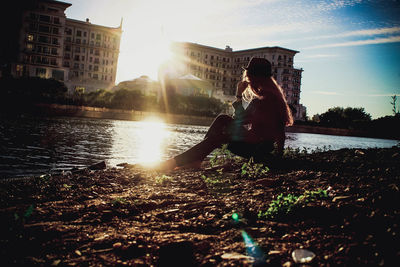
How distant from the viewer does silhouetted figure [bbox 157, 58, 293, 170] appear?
3129 mm

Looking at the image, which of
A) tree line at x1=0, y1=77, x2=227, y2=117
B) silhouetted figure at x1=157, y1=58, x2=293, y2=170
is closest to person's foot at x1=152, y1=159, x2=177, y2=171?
silhouetted figure at x1=157, y1=58, x2=293, y2=170

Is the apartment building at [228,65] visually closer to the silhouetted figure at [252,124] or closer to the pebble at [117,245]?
the silhouetted figure at [252,124]

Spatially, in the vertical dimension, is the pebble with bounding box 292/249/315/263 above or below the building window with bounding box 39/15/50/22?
below

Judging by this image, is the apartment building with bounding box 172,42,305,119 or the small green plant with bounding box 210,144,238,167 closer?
the small green plant with bounding box 210,144,238,167

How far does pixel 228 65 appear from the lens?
95.2 metres

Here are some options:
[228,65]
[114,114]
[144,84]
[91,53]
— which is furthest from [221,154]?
[228,65]

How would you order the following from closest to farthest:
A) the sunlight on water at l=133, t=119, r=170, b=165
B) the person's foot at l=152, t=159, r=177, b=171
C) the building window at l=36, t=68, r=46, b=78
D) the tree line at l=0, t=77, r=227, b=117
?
the person's foot at l=152, t=159, r=177, b=171
the sunlight on water at l=133, t=119, r=170, b=165
the tree line at l=0, t=77, r=227, b=117
the building window at l=36, t=68, r=46, b=78

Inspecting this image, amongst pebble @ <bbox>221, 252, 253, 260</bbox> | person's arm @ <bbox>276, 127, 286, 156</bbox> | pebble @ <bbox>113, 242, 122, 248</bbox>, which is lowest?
pebble @ <bbox>113, 242, 122, 248</bbox>

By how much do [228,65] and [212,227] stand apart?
97.4m

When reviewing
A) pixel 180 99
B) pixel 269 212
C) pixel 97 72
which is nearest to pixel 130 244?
pixel 269 212

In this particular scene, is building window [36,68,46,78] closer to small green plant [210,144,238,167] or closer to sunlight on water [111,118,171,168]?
sunlight on water [111,118,171,168]

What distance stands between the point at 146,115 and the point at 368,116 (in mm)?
80009

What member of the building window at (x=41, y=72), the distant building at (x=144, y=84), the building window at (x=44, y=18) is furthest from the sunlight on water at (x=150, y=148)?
the building window at (x=44, y=18)

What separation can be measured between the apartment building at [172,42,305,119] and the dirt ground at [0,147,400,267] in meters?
81.3
